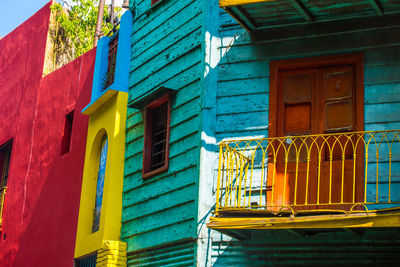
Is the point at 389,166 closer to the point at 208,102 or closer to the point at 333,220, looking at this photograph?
the point at 333,220

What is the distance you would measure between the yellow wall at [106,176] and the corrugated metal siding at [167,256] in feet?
2.33

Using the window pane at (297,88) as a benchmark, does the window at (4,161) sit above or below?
above

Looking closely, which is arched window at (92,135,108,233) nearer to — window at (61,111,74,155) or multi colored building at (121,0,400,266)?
multi colored building at (121,0,400,266)

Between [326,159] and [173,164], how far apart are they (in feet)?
8.12

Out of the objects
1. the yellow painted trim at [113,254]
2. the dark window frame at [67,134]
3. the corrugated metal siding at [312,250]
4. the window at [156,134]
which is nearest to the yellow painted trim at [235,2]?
the window at [156,134]

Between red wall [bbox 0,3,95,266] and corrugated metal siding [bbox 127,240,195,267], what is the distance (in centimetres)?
258

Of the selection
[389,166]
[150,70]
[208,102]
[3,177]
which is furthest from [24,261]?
[389,166]

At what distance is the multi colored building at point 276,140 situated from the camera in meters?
9.41

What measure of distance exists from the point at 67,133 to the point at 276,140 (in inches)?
258

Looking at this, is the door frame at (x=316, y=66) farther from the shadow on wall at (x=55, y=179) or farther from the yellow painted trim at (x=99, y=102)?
the shadow on wall at (x=55, y=179)

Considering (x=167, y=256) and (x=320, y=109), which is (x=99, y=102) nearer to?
(x=167, y=256)

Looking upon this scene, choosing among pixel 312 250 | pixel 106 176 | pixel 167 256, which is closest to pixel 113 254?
pixel 167 256

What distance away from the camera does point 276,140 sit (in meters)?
10.3

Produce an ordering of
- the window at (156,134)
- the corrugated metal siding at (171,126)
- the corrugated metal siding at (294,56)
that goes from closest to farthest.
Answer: the corrugated metal siding at (294,56), the corrugated metal siding at (171,126), the window at (156,134)
